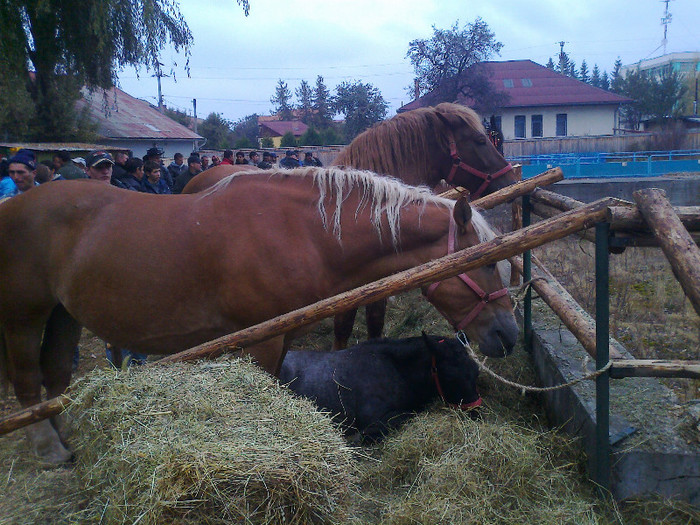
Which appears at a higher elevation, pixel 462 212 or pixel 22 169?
pixel 22 169

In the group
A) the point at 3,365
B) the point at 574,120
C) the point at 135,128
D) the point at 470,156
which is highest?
the point at 574,120

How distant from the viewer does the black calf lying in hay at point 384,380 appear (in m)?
3.43

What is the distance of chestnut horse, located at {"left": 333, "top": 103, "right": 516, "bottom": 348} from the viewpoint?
14.5 ft

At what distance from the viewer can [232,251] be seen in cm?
290

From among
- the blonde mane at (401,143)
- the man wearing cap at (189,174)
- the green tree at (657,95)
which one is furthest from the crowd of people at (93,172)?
the green tree at (657,95)

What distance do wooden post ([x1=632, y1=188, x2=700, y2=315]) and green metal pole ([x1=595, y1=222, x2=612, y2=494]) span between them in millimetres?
201

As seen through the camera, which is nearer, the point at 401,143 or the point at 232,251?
the point at 232,251

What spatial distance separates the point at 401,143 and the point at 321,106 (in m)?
61.6

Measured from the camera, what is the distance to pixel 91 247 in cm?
312

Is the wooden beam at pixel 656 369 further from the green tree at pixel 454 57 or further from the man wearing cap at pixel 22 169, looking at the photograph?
the green tree at pixel 454 57

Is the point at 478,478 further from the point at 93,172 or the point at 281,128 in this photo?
the point at 281,128

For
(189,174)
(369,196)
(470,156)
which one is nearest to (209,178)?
Result: (369,196)

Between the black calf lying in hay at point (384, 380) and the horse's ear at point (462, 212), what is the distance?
3.17 feet

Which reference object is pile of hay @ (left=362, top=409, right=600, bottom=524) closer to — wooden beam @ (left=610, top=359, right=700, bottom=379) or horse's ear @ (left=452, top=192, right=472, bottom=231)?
wooden beam @ (left=610, top=359, right=700, bottom=379)
